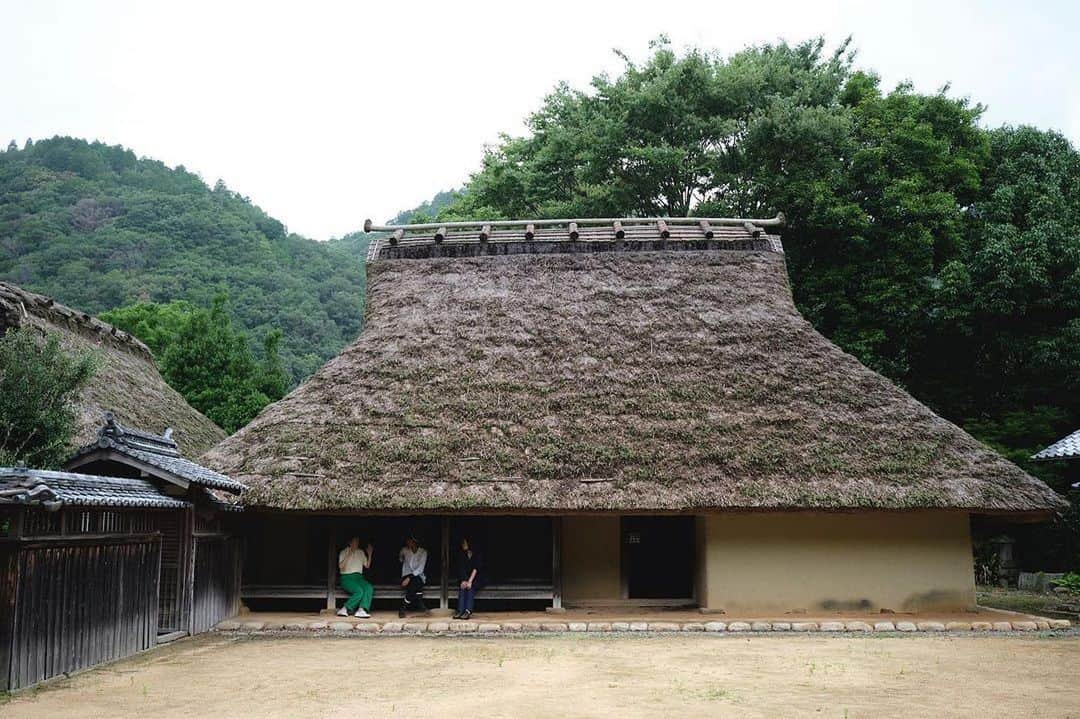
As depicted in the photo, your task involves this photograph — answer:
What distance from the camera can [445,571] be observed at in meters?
12.4

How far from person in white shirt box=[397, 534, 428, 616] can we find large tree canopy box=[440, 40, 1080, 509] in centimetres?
1209

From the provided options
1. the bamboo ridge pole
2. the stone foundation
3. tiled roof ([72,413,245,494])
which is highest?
the bamboo ridge pole

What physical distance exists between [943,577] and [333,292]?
30209mm

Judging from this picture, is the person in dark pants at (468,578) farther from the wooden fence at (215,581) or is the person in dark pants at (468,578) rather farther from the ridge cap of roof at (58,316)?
the ridge cap of roof at (58,316)

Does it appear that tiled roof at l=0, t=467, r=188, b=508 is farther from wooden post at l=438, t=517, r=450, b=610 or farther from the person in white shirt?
wooden post at l=438, t=517, r=450, b=610

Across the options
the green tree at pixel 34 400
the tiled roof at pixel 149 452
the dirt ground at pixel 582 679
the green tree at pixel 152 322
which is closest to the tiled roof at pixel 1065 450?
the dirt ground at pixel 582 679

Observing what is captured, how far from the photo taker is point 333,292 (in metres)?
37.9

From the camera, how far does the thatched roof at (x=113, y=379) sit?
43.0ft

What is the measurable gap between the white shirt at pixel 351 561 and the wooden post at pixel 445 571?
1.13m

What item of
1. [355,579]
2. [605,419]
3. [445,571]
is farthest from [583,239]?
[355,579]

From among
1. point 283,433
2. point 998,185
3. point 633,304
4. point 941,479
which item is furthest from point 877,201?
point 283,433

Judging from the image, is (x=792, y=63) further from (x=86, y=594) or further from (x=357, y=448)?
(x=86, y=594)

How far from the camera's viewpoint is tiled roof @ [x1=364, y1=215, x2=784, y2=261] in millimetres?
15938

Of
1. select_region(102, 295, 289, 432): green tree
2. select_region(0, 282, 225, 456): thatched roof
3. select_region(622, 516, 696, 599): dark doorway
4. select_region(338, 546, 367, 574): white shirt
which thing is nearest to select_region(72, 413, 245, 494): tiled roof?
select_region(338, 546, 367, 574): white shirt
